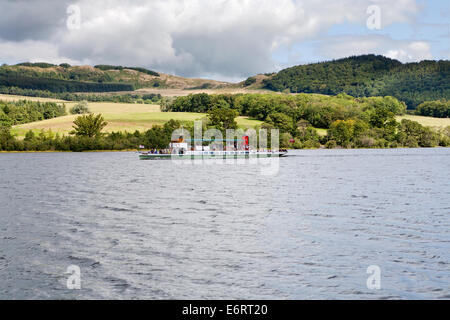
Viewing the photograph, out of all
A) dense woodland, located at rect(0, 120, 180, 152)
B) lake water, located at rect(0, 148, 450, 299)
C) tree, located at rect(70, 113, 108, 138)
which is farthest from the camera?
tree, located at rect(70, 113, 108, 138)

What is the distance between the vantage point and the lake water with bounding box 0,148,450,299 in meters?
18.8

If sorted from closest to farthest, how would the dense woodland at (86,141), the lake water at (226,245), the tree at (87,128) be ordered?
the lake water at (226,245)
the dense woodland at (86,141)
the tree at (87,128)

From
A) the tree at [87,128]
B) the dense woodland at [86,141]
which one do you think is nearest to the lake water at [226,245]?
the dense woodland at [86,141]

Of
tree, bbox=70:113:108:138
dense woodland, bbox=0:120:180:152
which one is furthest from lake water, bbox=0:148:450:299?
tree, bbox=70:113:108:138

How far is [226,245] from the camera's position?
25.8m

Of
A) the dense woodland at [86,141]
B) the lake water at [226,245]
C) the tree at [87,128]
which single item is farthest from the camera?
the tree at [87,128]

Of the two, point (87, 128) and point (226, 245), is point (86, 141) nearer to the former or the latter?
point (87, 128)

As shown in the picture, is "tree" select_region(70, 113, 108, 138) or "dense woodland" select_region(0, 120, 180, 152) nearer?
"dense woodland" select_region(0, 120, 180, 152)

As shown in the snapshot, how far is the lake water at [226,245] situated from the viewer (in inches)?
742

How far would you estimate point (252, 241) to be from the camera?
26828 mm

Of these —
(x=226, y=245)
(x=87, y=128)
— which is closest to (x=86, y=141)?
(x=87, y=128)

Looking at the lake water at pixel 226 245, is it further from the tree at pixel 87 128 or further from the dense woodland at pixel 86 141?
→ the tree at pixel 87 128

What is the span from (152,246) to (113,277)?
5404 millimetres

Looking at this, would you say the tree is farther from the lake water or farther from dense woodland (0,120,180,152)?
the lake water
